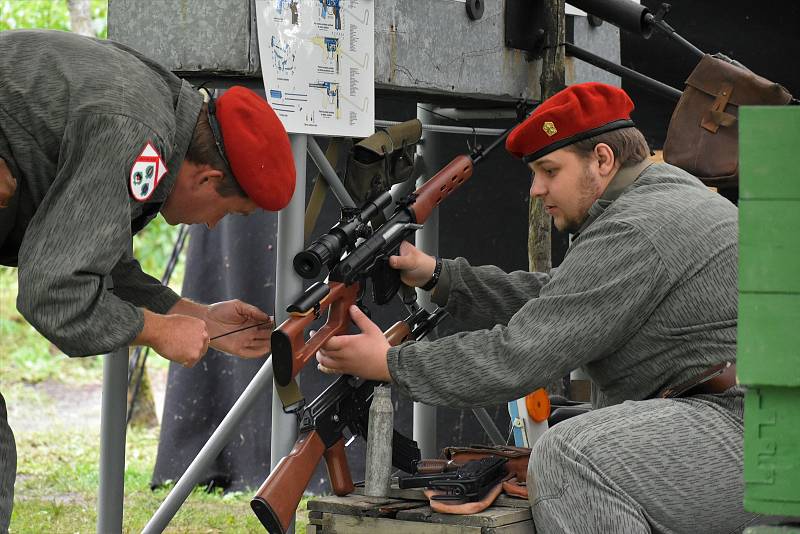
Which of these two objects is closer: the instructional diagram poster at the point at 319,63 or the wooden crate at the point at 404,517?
the wooden crate at the point at 404,517

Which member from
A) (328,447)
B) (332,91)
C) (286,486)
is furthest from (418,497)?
(332,91)

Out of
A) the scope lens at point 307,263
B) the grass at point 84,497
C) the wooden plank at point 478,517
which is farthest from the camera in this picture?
the grass at point 84,497

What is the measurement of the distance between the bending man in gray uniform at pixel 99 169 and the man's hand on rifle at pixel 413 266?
75 cm

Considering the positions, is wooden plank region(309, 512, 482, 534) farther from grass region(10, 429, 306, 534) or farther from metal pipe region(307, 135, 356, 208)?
grass region(10, 429, 306, 534)

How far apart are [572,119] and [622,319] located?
25.1 inches

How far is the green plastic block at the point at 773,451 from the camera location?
1.85 meters

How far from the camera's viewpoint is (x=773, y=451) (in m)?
1.87

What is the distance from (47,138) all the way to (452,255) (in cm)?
363

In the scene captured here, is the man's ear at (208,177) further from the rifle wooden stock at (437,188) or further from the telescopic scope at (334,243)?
the rifle wooden stock at (437,188)

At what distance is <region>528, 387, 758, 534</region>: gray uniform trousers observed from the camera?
2867mm

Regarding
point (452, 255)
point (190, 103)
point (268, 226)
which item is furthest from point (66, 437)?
point (190, 103)

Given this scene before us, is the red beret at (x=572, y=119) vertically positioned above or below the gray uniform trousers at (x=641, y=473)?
above

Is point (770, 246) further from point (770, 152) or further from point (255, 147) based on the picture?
point (255, 147)

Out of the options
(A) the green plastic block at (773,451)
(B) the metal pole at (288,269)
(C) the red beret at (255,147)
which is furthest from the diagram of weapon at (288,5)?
(A) the green plastic block at (773,451)
